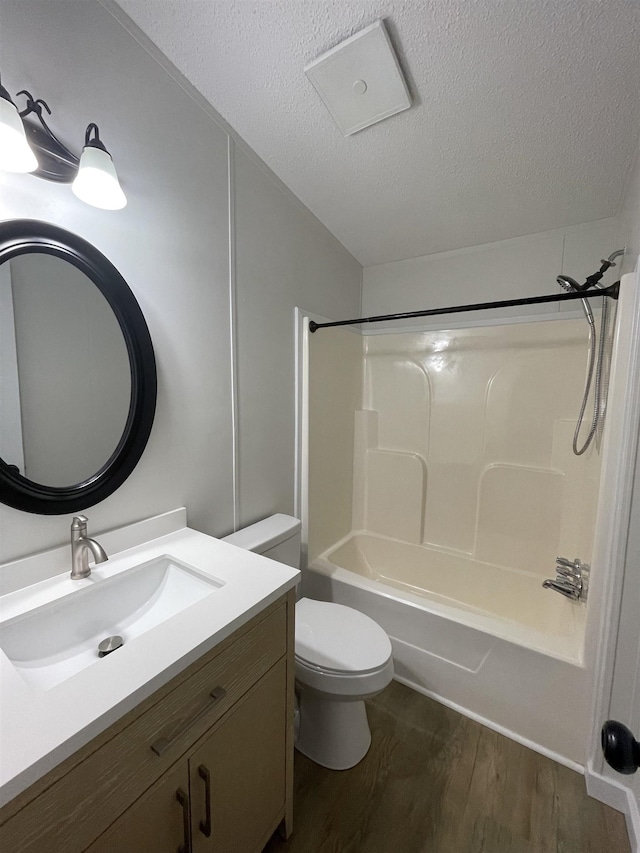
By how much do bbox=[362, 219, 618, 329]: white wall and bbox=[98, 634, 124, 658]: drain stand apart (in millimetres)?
2185

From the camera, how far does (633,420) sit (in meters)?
1.11

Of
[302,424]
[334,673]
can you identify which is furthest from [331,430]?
[334,673]

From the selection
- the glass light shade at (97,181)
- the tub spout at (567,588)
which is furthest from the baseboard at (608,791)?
the glass light shade at (97,181)

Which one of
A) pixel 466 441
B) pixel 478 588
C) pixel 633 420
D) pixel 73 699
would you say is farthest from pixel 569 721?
pixel 73 699

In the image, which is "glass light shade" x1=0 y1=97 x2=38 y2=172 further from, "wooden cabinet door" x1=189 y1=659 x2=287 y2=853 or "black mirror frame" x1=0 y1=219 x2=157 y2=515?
"wooden cabinet door" x1=189 y1=659 x2=287 y2=853

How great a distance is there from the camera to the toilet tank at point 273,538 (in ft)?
4.83

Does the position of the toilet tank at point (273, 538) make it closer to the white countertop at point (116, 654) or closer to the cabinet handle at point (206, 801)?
the white countertop at point (116, 654)

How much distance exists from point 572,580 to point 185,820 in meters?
1.77

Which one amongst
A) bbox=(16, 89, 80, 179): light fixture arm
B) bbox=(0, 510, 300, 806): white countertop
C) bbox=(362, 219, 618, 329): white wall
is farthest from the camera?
bbox=(362, 219, 618, 329): white wall

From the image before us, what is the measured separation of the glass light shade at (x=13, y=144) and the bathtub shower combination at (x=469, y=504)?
1.29 meters

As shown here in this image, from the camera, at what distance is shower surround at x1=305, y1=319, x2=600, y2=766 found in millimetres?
1477

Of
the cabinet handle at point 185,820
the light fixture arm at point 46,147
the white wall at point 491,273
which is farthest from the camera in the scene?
the white wall at point 491,273

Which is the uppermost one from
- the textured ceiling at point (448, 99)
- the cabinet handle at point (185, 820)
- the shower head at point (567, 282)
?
the textured ceiling at point (448, 99)

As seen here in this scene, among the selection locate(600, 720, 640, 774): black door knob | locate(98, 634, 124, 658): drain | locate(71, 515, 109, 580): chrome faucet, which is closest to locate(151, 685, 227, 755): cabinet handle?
locate(98, 634, 124, 658): drain
